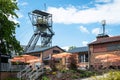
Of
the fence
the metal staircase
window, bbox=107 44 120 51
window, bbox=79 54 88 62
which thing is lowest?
the metal staircase

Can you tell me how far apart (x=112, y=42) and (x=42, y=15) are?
33190 millimetres

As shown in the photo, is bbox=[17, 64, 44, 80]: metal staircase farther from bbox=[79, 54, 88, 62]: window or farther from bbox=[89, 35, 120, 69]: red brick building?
bbox=[79, 54, 88, 62]: window

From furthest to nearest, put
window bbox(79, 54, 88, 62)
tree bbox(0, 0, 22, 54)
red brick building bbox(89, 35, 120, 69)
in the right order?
1. window bbox(79, 54, 88, 62)
2. red brick building bbox(89, 35, 120, 69)
3. tree bbox(0, 0, 22, 54)

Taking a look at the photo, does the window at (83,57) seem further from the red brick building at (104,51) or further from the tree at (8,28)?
the tree at (8,28)

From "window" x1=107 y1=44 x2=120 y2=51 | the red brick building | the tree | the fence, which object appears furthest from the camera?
"window" x1=107 y1=44 x2=120 y2=51

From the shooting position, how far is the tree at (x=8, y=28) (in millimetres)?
40094

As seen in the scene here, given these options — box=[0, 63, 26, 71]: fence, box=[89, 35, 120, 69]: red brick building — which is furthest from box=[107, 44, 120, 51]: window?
box=[0, 63, 26, 71]: fence

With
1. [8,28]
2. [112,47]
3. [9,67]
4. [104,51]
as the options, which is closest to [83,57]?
[104,51]

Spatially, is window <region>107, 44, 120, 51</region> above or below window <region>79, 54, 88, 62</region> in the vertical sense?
above

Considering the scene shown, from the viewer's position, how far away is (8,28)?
4069 cm

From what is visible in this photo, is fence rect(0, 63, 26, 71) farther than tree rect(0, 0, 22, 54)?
Yes

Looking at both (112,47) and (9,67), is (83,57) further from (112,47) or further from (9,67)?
(9,67)

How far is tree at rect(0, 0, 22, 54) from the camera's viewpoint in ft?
132

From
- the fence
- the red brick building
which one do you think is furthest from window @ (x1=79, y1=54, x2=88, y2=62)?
the fence
